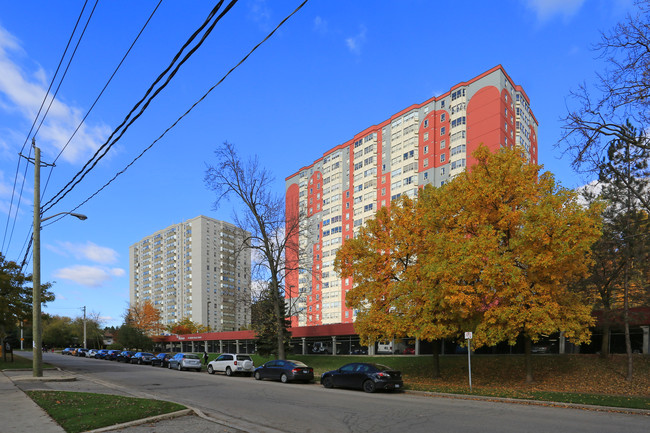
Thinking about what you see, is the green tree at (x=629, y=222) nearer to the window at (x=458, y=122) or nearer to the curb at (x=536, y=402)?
the curb at (x=536, y=402)

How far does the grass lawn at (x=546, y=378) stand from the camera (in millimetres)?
16469

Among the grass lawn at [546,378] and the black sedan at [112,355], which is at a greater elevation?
the grass lawn at [546,378]

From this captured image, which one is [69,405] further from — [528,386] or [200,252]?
[200,252]

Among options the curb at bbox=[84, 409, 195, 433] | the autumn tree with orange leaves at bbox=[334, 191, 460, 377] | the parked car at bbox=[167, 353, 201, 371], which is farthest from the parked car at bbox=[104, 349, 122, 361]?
the curb at bbox=[84, 409, 195, 433]

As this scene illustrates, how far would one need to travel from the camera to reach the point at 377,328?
24516 millimetres

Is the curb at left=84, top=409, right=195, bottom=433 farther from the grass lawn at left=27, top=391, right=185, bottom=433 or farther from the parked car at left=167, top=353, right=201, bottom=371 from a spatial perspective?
the parked car at left=167, top=353, right=201, bottom=371

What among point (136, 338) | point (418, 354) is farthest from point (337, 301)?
point (418, 354)

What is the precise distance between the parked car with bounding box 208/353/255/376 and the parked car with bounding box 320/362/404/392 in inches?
430

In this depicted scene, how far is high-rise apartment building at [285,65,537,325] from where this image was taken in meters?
65.8

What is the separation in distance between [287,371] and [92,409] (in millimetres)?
13866

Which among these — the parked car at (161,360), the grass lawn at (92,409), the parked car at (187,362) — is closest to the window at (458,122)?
the parked car at (187,362)

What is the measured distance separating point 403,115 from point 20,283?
6215cm

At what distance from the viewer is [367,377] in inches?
760

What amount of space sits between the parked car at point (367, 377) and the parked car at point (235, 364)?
1092 cm
